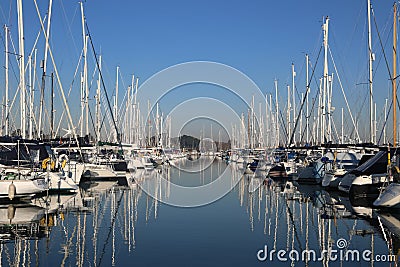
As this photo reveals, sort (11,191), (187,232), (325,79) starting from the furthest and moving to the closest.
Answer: (325,79) < (11,191) < (187,232)

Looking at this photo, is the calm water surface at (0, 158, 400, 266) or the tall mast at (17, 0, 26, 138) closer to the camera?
the calm water surface at (0, 158, 400, 266)

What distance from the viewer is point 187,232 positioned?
20.5m

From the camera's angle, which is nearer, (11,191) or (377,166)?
(11,191)

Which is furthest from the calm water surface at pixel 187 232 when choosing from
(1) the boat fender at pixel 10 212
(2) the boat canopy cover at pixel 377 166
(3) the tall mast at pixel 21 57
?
(3) the tall mast at pixel 21 57

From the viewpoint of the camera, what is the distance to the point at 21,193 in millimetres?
25922

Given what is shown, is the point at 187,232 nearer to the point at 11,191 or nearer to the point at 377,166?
the point at 11,191

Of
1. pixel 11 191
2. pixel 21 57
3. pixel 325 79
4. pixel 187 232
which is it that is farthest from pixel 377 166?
pixel 21 57

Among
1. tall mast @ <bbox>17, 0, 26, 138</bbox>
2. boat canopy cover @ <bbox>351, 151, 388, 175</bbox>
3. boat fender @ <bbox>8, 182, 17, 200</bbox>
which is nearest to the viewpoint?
boat fender @ <bbox>8, 182, 17, 200</bbox>

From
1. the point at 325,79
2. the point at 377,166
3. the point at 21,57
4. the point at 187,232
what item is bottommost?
the point at 187,232

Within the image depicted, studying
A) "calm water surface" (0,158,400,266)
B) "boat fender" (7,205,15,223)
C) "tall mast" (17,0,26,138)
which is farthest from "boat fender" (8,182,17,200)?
"tall mast" (17,0,26,138)

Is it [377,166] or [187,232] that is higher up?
[377,166]

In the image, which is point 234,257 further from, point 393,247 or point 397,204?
point 397,204

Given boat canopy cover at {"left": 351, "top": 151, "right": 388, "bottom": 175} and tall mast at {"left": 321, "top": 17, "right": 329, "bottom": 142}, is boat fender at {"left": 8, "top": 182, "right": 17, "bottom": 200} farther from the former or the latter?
tall mast at {"left": 321, "top": 17, "right": 329, "bottom": 142}

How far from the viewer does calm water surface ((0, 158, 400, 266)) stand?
15.0 meters
